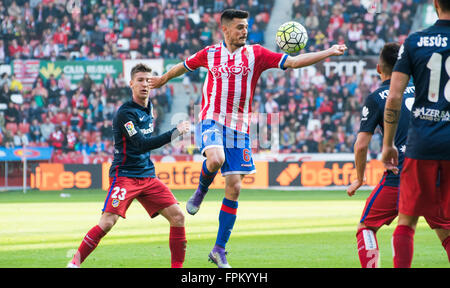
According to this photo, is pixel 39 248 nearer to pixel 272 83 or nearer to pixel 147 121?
pixel 147 121

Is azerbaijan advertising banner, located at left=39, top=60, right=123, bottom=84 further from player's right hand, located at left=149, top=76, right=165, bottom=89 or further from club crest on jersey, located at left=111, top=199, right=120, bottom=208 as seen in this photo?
club crest on jersey, located at left=111, top=199, right=120, bottom=208

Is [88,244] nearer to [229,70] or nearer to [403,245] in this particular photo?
[229,70]

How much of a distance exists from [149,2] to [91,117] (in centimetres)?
660

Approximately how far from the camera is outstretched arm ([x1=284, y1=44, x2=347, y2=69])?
6703mm

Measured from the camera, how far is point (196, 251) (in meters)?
9.01

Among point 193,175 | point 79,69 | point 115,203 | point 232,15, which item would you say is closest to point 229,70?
point 232,15

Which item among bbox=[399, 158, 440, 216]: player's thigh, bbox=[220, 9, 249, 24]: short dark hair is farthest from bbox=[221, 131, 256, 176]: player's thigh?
bbox=[399, 158, 440, 216]: player's thigh

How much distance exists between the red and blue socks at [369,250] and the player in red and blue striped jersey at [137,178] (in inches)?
76.6

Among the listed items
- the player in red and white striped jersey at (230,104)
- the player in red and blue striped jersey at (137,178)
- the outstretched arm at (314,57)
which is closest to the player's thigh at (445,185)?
the outstretched arm at (314,57)

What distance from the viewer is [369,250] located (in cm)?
608

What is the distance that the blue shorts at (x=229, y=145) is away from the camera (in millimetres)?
7703

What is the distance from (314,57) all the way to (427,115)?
2183mm

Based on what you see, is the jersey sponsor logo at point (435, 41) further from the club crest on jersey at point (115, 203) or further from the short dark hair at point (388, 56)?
the club crest on jersey at point (115, 203)

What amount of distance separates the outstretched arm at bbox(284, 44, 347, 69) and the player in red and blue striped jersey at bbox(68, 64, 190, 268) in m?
1.42
